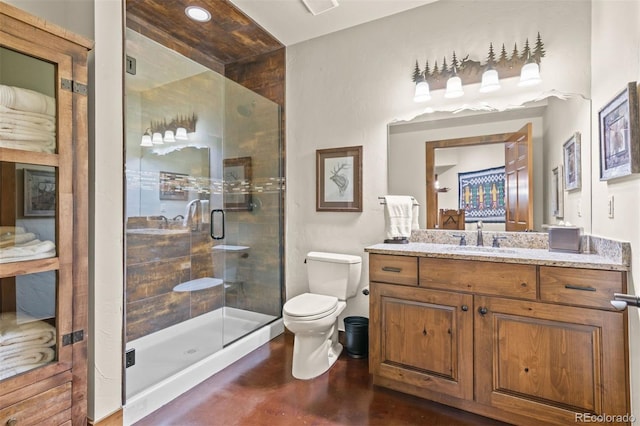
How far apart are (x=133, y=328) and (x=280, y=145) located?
6.42 feet

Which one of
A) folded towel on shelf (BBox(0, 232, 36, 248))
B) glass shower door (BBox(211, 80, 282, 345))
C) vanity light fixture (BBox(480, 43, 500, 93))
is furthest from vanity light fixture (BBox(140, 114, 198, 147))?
vanity light fixture (BBox(480, 43, 500, 93))

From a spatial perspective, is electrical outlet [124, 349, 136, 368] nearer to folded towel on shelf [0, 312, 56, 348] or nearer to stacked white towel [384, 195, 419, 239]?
folded towel on shelf [0, 312, 56, 348]

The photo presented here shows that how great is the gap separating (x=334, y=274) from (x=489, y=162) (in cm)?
140

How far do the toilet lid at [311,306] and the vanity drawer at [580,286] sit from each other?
1246 millimetres

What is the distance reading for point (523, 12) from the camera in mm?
2020

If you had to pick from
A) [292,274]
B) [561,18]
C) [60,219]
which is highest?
[561,18]

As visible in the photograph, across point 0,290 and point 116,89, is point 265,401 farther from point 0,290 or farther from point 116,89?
point 116,89

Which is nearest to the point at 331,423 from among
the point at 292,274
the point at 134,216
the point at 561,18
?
the point at 292,274

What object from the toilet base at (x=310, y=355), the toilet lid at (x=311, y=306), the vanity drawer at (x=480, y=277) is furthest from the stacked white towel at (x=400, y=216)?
the toilet base at (x=310, y=355)

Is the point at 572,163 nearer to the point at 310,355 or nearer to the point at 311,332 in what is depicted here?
the point at 311,332

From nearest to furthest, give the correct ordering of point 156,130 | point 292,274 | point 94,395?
point 94,395 → point 156,130 → point 292,274

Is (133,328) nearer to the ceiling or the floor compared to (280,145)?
nearer to the floor

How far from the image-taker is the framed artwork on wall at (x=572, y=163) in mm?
1862

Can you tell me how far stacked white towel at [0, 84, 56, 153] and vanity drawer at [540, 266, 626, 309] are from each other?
240 cm
